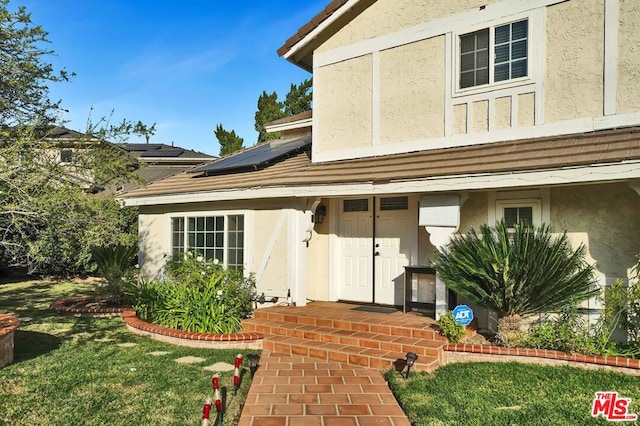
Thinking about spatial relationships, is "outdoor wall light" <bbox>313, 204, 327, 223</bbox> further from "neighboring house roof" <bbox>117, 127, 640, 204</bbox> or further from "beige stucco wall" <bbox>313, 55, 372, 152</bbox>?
"beige stucco wall" <bbox>313, 55, 372, 152</bbox>

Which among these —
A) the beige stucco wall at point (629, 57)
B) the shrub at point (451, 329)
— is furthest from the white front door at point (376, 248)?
the beige stucco wall at point (629, 57)

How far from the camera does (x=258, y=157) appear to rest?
11.5 meters

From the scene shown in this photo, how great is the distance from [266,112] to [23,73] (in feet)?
62.0

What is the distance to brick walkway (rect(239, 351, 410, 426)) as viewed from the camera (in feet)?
15.9

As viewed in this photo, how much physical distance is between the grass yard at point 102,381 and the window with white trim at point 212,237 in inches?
103

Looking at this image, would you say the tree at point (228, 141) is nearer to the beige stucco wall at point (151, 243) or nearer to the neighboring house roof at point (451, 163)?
the beige stucco wall at point (151, 243)

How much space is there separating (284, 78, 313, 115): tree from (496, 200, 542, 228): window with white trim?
19236 mm

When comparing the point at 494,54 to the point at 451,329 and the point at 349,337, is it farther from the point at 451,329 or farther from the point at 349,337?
the point at 349,337

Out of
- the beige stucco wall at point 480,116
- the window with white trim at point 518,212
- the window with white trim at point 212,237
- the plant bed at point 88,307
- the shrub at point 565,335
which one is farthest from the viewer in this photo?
the plant bed at point 88,307

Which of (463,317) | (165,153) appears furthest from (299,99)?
(463,317)

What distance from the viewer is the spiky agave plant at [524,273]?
255 inches

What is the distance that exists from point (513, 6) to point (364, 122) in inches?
131

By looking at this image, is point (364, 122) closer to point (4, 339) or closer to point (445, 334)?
point (445, 334)

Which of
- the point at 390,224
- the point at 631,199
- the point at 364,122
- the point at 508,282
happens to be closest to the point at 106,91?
the point at 364,122
